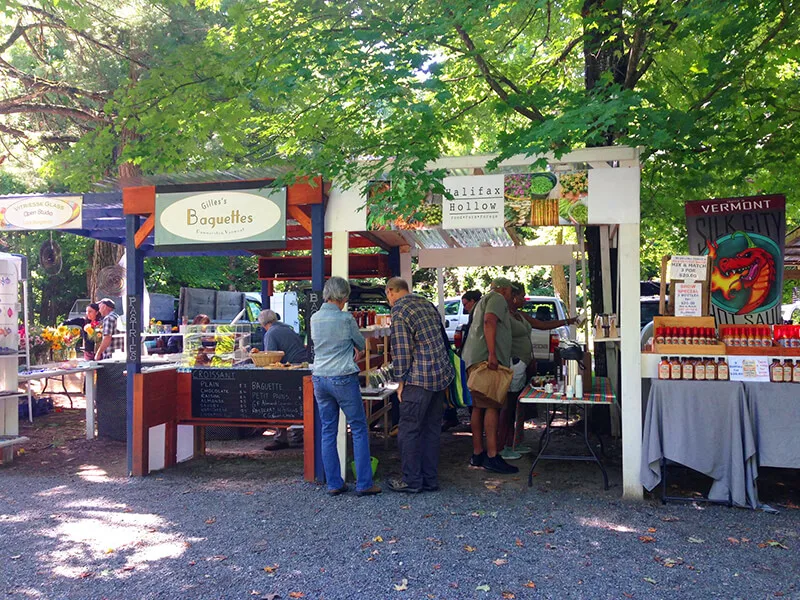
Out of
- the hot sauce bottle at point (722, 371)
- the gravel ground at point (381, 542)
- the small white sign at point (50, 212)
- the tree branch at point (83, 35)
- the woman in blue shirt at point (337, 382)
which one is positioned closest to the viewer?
the gravel ground at point (381, 542)

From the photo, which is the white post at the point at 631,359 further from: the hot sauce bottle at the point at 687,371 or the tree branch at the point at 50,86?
the tree branch at the point at 50,86

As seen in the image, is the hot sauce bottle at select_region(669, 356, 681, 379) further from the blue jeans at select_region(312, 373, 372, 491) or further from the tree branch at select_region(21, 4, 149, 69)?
the tree branch at select_region(21, 4, 149, 69)

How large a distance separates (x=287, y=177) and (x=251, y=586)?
131 inches

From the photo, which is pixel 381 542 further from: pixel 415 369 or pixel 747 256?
pixel 747 256

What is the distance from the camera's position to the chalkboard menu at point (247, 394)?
6293 millimetres

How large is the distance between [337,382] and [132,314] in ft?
7.66

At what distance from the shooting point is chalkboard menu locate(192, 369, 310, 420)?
6.29 metres

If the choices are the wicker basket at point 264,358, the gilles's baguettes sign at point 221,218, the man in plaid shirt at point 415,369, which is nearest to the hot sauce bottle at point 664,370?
the man in plaid shirt at point 415,369

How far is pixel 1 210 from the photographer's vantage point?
679 cm

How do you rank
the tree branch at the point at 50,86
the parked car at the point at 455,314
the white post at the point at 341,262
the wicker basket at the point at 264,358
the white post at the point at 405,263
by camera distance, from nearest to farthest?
the white post at the point at 341,262 → the wicker basket at the point at 264,358 → the white post at the point at 405,263 → the tree branch at the point at 50,86 → the parked car at the point at 455,314

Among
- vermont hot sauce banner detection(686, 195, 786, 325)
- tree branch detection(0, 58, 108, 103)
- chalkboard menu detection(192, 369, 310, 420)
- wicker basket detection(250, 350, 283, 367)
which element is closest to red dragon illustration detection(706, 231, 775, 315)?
vermont hot sauce banner detection(686, 195, 786, 325)

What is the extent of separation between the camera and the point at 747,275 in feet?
A: 22.8

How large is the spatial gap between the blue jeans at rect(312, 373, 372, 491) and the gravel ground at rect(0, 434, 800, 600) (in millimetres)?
201

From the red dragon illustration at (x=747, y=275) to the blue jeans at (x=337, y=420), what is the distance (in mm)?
4038
